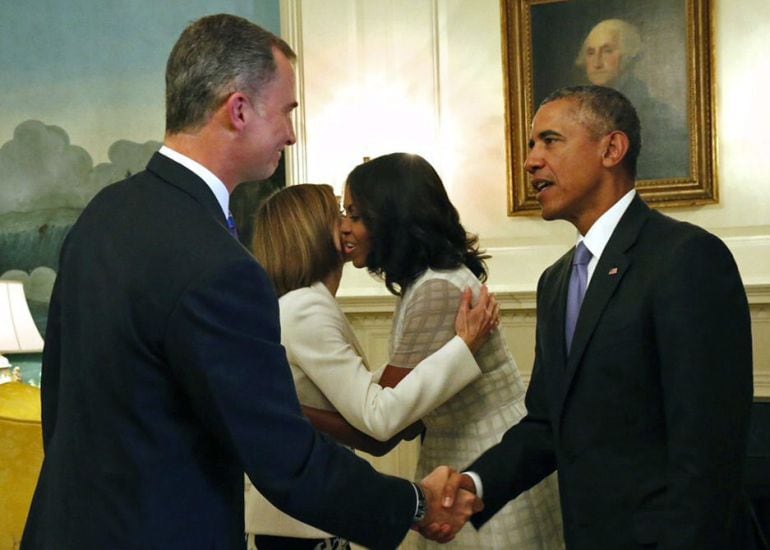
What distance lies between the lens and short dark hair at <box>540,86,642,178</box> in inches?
104

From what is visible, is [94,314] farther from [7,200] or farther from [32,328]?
[7,200]

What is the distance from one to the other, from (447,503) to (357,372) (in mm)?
550

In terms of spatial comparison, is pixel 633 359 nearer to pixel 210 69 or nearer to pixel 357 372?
pixel 357 372

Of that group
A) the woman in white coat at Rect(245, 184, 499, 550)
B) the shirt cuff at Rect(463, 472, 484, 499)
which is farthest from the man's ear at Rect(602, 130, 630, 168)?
the shirt cuff at Rect(463, 472, 484, 499)

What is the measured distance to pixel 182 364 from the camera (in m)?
1.83

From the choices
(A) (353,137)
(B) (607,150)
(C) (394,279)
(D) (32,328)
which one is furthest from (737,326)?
(D) (32,328)

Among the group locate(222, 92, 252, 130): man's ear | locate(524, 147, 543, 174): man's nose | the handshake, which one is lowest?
the handshake

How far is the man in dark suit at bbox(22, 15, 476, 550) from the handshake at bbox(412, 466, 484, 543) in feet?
1.57

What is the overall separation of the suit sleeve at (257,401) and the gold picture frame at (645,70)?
3893mm

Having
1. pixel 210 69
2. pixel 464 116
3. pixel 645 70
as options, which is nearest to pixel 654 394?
pixel 210 69

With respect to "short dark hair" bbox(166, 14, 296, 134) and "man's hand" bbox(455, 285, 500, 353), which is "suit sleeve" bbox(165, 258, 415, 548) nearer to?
"short dark hair" bbox(166, 14, 296, 134)

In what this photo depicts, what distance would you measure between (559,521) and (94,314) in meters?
1.61

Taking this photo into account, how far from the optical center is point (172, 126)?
6.72 ft

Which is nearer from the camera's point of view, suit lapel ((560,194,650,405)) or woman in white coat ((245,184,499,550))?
suit lapel ((560,194,650,405))
